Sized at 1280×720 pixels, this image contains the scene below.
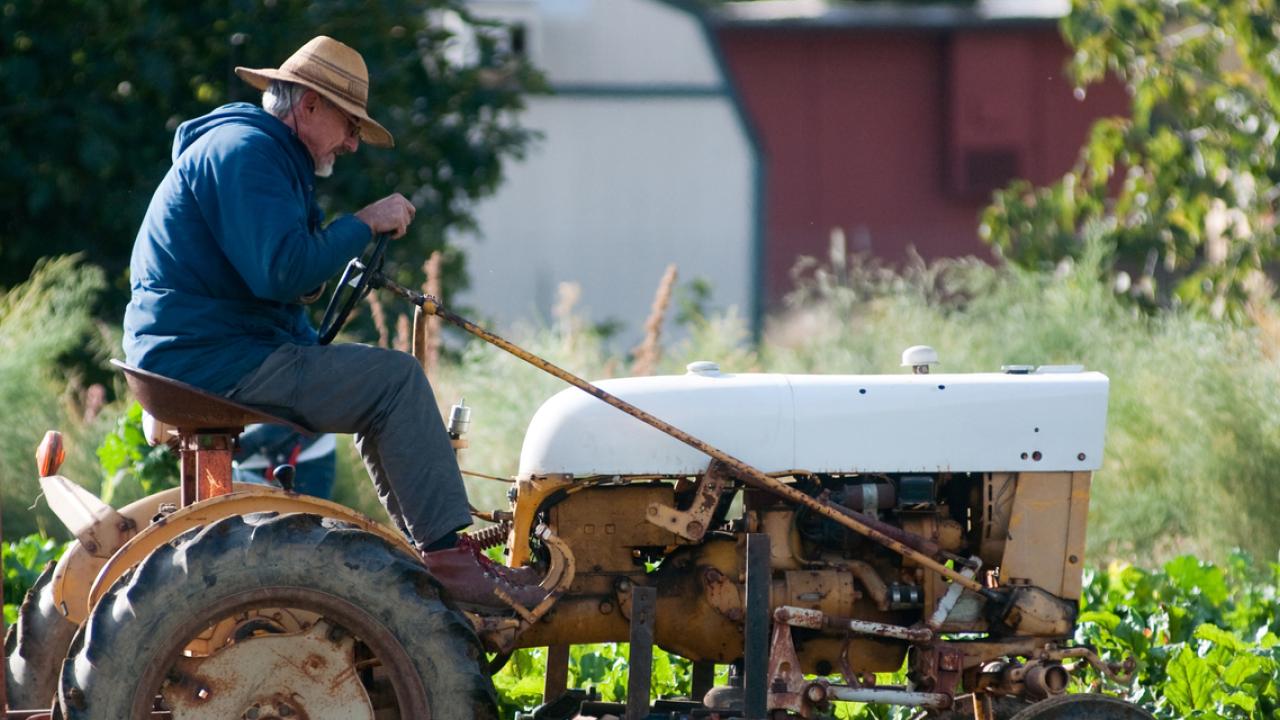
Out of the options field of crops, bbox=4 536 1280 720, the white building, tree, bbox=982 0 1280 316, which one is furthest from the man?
the white building

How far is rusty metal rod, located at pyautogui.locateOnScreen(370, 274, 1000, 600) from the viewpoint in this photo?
4621 millimetres

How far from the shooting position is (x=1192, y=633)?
6.43 meters

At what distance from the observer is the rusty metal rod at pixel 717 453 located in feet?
15.2

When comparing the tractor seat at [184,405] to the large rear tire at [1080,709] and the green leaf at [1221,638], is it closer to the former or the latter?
the large rear tire at [1080,709]

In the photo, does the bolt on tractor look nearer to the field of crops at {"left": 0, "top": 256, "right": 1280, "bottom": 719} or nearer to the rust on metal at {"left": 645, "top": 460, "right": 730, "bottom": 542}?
the rust on metal at {"left": 645, "top": 460, "right": 730, "bottom": 542}

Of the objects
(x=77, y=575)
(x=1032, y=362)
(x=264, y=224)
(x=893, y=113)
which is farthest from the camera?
(x=893, y=113)

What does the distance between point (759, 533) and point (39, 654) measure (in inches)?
84.4

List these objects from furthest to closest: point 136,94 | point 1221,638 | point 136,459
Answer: point 136,94 → point 136,459 → point 1221,638

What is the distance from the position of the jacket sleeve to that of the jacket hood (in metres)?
0.12

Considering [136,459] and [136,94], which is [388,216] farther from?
[136,94]

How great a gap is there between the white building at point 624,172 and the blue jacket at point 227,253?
21341 mm

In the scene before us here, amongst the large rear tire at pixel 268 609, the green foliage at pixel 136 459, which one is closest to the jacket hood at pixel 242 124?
the large rear tire at pixel 268 609

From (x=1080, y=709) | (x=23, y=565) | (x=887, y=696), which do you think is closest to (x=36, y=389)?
(x=23, y=565)

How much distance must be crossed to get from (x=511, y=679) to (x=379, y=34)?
5912 mm
